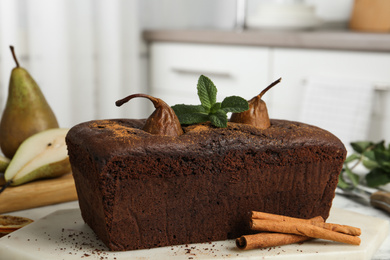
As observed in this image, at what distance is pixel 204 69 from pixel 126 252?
2.43 metres

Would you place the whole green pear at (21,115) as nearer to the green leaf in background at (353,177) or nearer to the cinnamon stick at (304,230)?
the cinnamon stick at (304,230)

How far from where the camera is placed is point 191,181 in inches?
40.2

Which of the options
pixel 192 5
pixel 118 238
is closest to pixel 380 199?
pixel 118 238

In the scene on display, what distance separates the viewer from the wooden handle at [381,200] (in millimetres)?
1250

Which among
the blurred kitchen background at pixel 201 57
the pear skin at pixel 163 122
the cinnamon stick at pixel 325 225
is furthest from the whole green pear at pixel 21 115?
the blurred kitchen background at pixel 201 57

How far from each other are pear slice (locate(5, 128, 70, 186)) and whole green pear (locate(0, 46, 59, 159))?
0.08 m

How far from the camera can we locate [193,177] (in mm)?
1018

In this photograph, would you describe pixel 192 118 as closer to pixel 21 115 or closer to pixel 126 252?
pixel 126 252

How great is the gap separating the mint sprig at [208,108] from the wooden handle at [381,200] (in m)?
0.48

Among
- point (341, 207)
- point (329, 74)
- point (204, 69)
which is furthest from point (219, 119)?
point (204, 69)

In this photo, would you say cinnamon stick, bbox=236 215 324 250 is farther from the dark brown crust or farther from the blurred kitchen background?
the blurred kitchen background

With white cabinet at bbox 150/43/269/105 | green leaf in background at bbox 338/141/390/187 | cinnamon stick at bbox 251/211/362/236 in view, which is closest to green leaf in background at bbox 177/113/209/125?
cinnamon stick at bbox 251/211/362/236

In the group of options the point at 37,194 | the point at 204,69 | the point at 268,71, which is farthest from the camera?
the point at 204,69

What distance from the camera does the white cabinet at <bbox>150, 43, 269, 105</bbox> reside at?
3088mm
